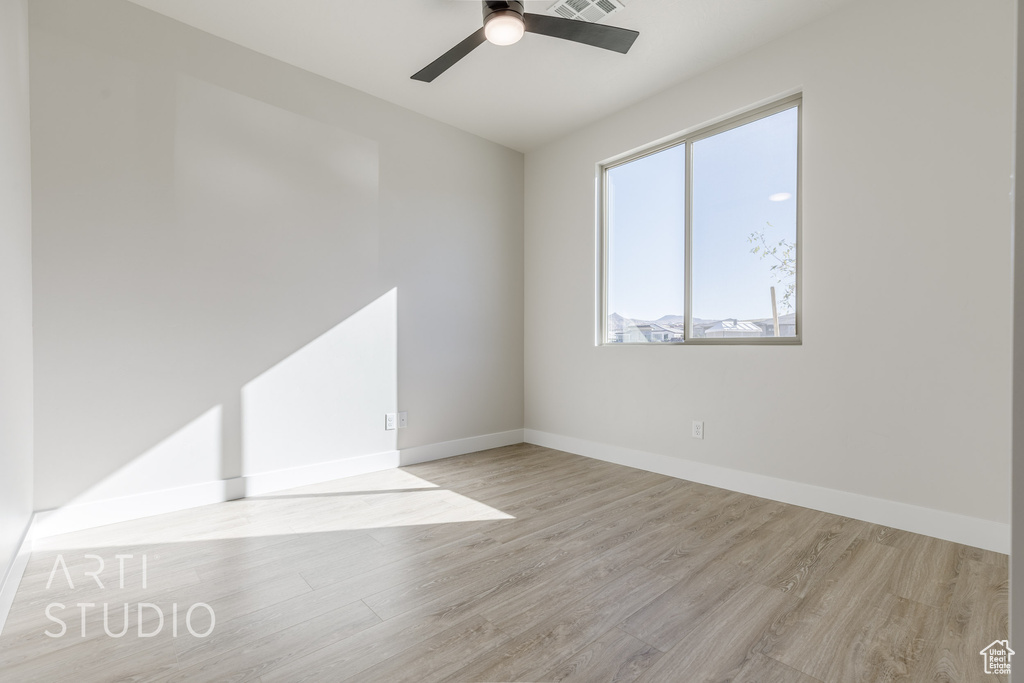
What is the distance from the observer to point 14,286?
5.82 ft

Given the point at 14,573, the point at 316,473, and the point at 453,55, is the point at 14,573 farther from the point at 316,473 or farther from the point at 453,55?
the point at 453,55

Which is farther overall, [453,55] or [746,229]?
[746,229]

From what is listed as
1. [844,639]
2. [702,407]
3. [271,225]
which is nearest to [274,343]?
[271,225]

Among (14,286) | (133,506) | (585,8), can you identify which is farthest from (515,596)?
(585,8)

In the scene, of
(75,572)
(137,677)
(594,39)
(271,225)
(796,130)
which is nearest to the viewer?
(137,677)

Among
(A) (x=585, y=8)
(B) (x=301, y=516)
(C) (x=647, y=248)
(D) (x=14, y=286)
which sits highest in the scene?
(A) (x=585, y=8)

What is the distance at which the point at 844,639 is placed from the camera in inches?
55.9

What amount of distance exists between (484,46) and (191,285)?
2.14 metres

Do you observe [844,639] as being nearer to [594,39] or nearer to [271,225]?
[594,39]

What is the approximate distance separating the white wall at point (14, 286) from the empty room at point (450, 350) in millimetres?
28

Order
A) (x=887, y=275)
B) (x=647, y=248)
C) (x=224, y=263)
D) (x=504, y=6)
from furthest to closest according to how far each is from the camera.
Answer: (x=647, y=248) < (x=224, y=263) < (x=887, y=275) < (x=504, y=6)

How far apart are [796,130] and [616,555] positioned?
8.21 ft

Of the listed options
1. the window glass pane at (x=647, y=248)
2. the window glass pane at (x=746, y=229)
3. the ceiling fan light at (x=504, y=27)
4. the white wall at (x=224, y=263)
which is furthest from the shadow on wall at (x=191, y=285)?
the window glass pane at (x=746, y=229)

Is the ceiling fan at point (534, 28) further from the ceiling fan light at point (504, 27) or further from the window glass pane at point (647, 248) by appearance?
the window glass pane at point (647, 248)
